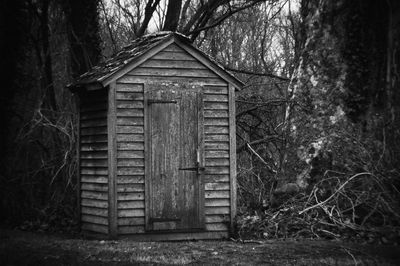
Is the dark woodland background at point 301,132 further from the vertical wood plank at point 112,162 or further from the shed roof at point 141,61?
the vertical wood plank at point 112,162

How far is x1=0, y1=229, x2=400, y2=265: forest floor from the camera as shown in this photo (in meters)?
8.05

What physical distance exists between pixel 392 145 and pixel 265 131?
17.1 feet

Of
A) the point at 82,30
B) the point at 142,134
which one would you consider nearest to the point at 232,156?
the point at 142,134

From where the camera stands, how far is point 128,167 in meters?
10.3

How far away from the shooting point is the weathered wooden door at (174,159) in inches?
409

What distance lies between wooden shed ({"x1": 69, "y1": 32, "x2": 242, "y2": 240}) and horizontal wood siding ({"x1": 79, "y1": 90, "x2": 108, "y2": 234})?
19 mm

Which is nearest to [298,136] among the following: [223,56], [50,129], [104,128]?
[104,128]

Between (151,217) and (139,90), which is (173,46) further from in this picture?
(151,217)

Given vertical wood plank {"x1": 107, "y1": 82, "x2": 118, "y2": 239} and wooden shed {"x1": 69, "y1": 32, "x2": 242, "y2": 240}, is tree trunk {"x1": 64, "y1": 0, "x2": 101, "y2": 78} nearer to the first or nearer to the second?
wooden shed {"x1": 69, "y1": 32, "x2": 242, "y2": 240}

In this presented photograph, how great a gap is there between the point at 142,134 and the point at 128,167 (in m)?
0.60

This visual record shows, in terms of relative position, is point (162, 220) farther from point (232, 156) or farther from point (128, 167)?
point (232, 156)

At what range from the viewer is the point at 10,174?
13367mm

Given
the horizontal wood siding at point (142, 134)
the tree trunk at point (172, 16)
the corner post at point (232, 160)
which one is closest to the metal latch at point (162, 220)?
the horizontal wood siding at point (142, 134)

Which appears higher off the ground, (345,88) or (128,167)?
(345,88)
